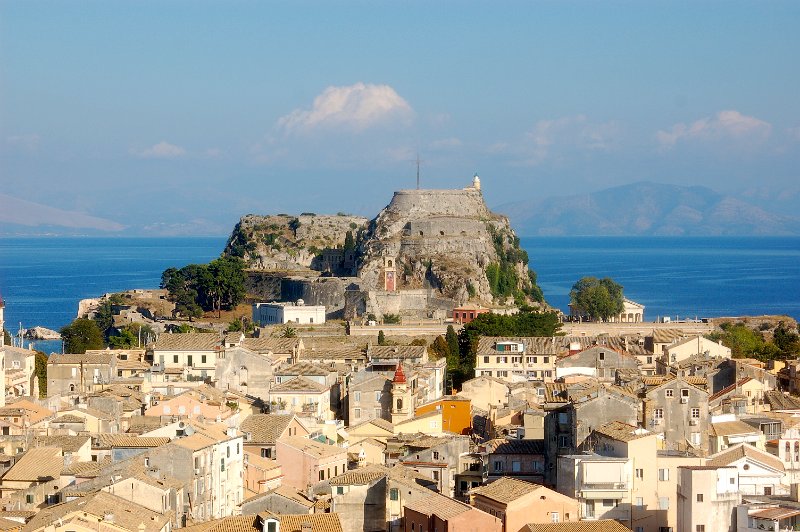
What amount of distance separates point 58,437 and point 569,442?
13.3m

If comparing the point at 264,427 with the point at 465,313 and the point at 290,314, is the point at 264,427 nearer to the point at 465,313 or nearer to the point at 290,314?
the point at 290,314

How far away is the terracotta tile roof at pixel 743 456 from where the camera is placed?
33.7m

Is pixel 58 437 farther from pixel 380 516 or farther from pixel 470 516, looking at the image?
pixel 470 516

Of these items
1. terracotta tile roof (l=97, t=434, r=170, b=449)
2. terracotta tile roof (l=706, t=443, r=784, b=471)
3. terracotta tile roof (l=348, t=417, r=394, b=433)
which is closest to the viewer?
terracotta tile roof (l=706, t=443, r=784, b=471)

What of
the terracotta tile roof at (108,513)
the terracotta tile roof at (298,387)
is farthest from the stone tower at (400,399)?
the terracotta tile roof at (108,513)

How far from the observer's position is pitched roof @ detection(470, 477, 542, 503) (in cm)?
3228

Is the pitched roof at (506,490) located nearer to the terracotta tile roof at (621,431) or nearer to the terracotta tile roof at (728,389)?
the terracotta tile roof at (621,431)

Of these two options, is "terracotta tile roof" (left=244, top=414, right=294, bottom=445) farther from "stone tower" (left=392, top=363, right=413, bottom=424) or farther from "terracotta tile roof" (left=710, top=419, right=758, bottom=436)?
"terracotta tile roof" (left=710, top=419, right=758, bottom=436)

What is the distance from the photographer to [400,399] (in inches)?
1986

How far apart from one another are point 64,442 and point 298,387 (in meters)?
12.4

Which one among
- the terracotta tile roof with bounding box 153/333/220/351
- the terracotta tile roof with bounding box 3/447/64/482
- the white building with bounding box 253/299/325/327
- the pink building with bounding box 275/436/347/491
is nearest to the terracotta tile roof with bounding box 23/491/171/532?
the terracotta tile roof with bounding box 3/447/64/482

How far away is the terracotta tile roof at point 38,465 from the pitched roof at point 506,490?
10.0 metres

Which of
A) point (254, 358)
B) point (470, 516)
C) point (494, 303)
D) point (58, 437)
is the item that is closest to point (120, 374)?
point (254, 358)

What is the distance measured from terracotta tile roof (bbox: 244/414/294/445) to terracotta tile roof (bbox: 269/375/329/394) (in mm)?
6818
